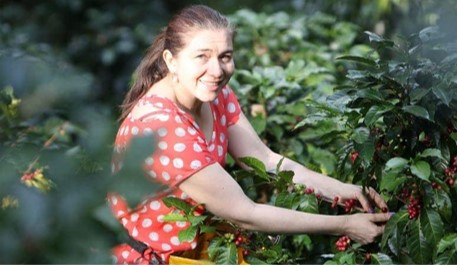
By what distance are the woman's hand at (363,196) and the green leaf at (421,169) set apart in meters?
0.37

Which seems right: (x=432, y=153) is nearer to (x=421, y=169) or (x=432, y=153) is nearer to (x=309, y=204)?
(x=421, y=169)

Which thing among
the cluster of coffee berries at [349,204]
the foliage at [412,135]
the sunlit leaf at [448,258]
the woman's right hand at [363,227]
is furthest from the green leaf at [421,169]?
the cluster of coffee berries at [349,204]

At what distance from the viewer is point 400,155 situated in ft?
8.83

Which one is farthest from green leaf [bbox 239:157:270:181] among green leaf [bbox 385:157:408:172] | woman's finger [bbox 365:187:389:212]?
green leaf [bbox 385:157:408:172]

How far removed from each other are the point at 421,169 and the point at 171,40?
2.80 ft

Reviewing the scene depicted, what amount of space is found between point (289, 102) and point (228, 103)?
1.24 meters

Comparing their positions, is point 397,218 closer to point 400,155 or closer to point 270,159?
point 400,155

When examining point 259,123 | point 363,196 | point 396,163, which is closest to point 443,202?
point 396,163

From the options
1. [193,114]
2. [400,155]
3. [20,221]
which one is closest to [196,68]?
[193,114]

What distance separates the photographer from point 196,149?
8.66 ft

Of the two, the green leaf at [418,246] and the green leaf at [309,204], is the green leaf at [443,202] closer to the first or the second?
the green leaf at [418,246]

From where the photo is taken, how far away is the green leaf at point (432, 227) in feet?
8.18

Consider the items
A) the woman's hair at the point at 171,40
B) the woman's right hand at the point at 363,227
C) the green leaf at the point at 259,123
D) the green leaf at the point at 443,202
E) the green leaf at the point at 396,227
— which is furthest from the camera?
the green leaf at the point at 259,123

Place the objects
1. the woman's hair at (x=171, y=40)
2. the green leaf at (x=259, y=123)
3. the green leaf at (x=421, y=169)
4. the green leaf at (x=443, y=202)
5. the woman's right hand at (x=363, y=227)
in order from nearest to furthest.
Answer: the green leaf at (x=421, y=169) < the green leaf at (x=443, y=202) < the woman's right hand at (x=363, y=227) < the woman's hair at (x=171, y=40) < the green leaf at (x=259, y=123)
